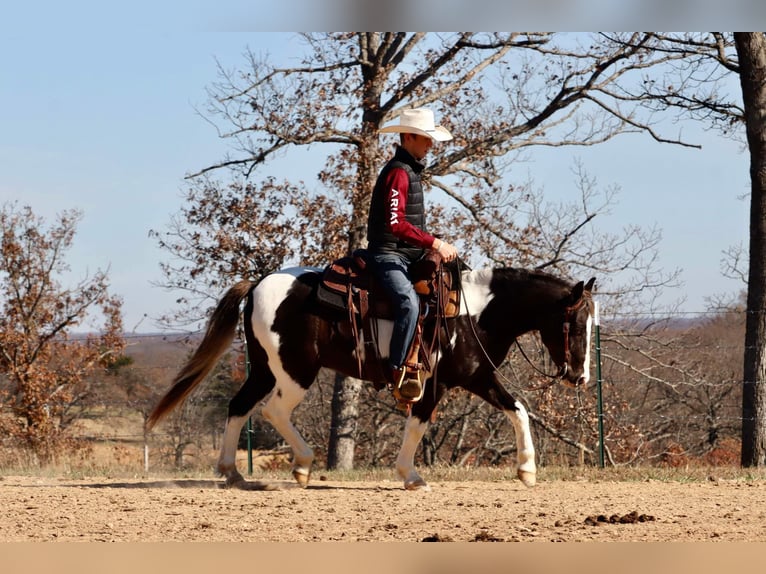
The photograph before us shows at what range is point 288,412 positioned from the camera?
8281 millimetres

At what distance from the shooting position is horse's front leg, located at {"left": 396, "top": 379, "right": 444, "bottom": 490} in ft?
26.9

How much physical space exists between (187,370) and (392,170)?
2.55 metres

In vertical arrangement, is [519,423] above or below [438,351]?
below

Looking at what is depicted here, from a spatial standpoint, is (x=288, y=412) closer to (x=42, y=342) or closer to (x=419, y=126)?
(x=419, y=126)

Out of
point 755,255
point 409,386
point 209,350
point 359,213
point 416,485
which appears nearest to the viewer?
point 409,386

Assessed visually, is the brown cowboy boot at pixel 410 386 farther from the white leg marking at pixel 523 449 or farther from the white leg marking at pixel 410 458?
the white leg marking at pixel 523 449

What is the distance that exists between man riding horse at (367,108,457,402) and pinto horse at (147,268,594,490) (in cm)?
26

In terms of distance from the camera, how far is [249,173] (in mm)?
15219

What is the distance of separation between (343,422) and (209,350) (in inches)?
249

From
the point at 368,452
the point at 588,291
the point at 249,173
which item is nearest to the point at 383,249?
the point at 588,291

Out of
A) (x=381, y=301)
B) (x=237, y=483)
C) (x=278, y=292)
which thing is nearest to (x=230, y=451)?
(x=237, y=483)

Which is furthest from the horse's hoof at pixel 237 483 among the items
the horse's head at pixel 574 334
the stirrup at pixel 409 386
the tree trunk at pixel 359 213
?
the tree trunk at pixel 359 213

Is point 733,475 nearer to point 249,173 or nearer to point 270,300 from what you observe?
point 270,300

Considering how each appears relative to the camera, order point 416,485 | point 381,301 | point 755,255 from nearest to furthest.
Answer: point 381,301 < point 416,485 < point 755,255
